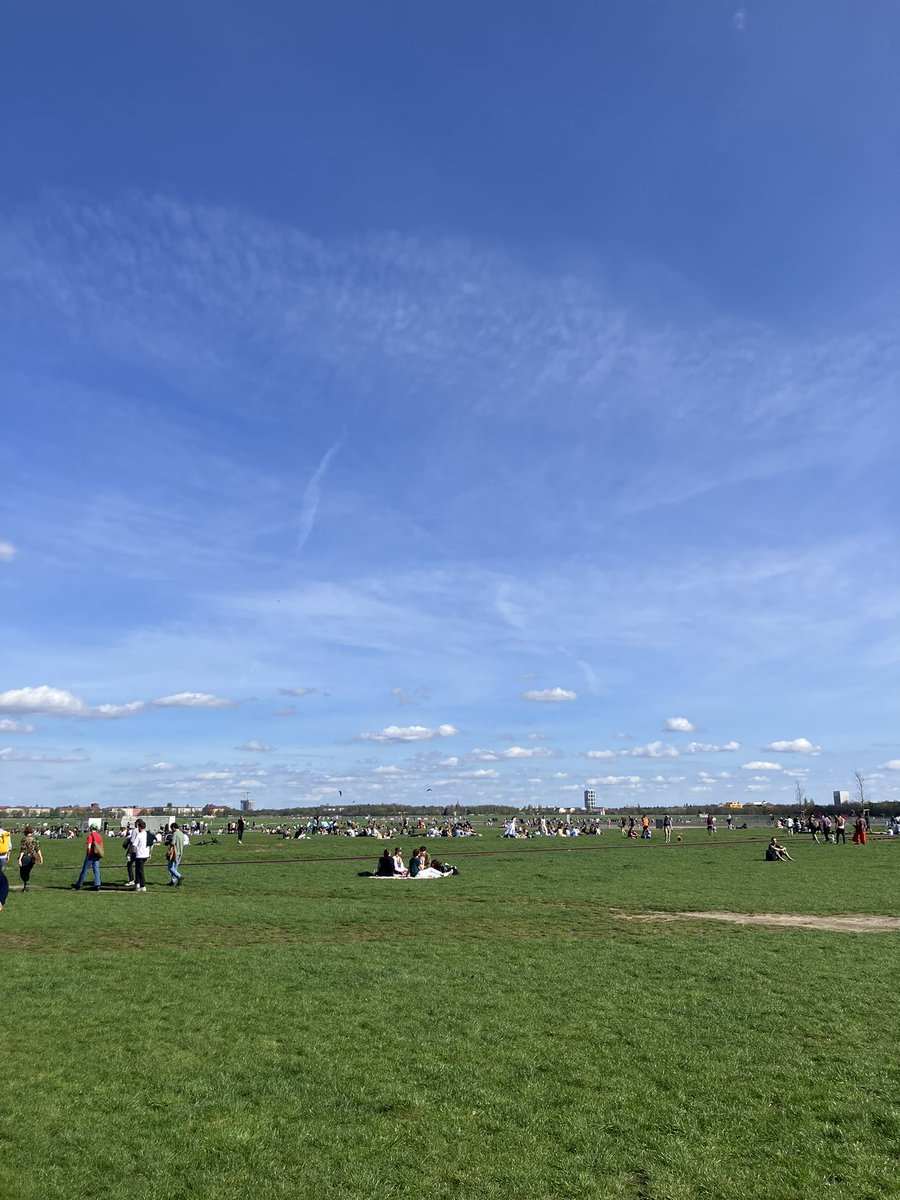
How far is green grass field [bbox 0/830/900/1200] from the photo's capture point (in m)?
7.44

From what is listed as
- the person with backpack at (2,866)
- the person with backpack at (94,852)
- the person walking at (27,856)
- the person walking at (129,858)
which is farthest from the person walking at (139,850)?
the person with backpack at (2,866)

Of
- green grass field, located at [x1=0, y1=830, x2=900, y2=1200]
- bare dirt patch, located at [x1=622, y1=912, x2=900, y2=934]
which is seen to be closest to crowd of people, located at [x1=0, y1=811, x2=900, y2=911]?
green grass field, located at [x1=0, y1=830, x2=900, y2=1200]

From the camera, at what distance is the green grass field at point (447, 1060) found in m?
7.44

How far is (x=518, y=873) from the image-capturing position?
35.7 metres

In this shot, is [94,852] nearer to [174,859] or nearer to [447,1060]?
[174,859]

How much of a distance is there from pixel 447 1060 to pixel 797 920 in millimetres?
14780

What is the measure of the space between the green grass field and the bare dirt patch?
3.37ft

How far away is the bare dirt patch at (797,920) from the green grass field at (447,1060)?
40.4 inches

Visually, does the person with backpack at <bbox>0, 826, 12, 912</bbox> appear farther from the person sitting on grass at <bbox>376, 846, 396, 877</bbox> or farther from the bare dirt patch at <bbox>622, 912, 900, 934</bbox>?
the bare dirt patch at <bbox>622, 912, 900, 934</bbox>

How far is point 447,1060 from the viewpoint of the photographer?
1016cm

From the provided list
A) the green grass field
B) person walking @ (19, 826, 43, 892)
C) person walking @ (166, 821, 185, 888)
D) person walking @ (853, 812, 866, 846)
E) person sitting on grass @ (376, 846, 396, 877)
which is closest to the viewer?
the green grass field

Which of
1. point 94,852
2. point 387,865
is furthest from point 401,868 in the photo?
point 94,852

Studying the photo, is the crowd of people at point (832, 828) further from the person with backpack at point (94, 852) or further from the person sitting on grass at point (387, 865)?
the person with backpack at point (94, 852)

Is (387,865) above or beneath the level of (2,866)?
beneath
